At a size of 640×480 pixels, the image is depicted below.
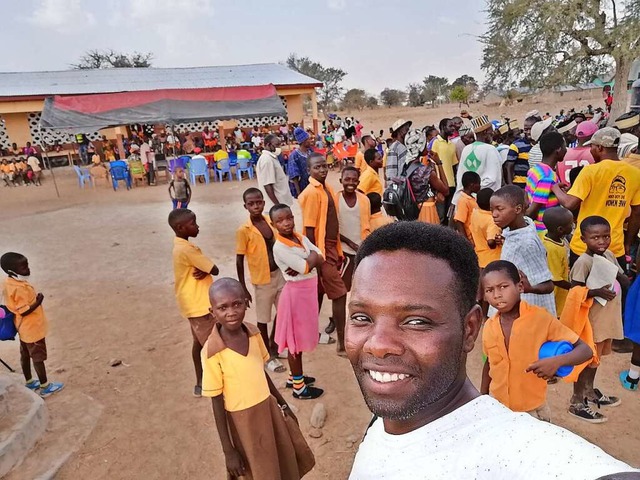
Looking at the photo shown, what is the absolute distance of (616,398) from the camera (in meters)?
3.07

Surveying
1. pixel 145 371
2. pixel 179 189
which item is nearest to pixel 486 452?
pixel 145 371

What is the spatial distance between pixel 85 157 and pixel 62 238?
467 inches

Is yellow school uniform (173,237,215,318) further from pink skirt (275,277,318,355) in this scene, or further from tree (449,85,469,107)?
tree (449,85,469,107)

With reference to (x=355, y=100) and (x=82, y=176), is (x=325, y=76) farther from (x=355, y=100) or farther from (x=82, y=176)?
(x=82, y=176)

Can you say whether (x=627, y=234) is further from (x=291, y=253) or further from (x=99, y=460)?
(x=99, y=460)

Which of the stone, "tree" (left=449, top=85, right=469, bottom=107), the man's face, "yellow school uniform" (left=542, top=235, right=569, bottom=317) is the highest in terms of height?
"tree" (left=449, top=85, right=469, bottom=107)

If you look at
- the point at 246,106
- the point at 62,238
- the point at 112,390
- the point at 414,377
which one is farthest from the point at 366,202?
the point at 246,106

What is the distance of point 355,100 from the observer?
43.3 m

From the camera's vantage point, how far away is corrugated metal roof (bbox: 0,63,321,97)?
17.6 meters

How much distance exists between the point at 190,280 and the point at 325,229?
124 cm

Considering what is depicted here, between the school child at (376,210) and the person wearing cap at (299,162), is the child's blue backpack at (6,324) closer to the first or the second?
the school child at (376,210)

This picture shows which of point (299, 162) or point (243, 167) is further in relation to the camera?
point (243, 167)

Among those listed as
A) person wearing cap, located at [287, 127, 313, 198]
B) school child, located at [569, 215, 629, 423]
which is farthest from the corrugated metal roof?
school child, located at [569, 215, 629, 423]

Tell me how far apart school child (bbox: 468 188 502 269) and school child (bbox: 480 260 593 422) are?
1.36 m
